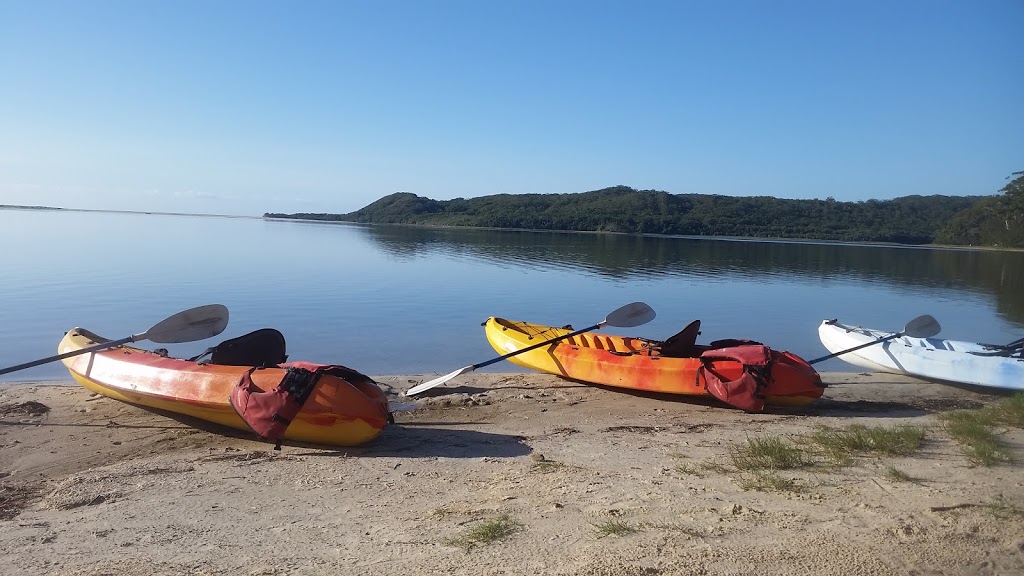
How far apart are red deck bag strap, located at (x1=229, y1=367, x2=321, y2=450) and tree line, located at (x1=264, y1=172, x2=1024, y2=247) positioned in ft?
255

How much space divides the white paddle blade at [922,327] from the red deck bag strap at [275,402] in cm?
885

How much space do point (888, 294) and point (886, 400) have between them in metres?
18.1

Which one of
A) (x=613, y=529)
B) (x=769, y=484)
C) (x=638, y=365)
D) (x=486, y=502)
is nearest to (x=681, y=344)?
(x=638, y=365)

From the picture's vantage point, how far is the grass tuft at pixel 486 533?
12.0 ft

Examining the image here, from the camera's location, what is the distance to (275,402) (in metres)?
5.88

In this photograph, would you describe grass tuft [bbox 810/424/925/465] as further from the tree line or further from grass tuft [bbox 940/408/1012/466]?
the tree line

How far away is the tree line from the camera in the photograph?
7406 centimetres

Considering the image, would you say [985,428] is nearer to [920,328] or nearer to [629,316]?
[920,328]

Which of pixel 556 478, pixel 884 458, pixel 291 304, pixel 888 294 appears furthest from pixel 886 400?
pixel 888 294

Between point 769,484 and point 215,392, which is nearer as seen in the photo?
point 769,484

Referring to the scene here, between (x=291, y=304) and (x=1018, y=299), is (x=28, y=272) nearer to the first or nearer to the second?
(x=291, y=304)

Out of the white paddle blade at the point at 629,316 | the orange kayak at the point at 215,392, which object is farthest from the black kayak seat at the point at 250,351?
the white paddle blade at the point at 629,316

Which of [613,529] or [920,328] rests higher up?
[920,328]

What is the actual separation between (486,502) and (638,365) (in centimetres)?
456
